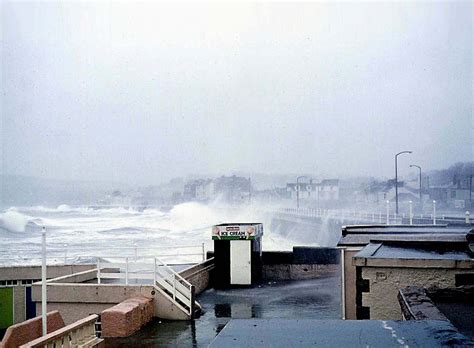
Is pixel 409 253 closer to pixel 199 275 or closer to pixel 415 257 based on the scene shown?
pixel 415 257

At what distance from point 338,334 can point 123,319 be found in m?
10.6

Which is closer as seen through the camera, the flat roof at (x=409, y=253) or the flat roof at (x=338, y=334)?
the flat roof at (x=338, y=334)

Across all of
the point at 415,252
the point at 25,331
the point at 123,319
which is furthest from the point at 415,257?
the point at 25,331

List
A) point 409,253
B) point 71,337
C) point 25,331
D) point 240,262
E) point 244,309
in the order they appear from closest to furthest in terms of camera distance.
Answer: point 71,337, point 409,253, point 25,331, point 244,309, point 240,262

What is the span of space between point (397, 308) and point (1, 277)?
50.2 ft

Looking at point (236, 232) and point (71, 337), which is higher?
point (236, 232)

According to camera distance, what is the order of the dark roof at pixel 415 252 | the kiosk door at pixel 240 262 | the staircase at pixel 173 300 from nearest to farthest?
1. the dark roof at pixel 415 252
2. the staircase at pixel 173 300
3. the kiosk door at pixel 240 262

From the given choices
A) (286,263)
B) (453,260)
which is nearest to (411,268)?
(453,260)

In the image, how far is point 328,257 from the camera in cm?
2461

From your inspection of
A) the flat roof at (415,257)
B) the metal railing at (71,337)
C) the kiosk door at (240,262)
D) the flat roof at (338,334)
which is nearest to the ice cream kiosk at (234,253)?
the kiosk door at (240,262)

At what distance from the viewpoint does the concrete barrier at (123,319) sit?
45.6ft

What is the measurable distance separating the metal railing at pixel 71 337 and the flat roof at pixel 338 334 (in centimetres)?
637

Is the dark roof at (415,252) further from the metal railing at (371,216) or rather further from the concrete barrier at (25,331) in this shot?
the metal railing at (371,216)

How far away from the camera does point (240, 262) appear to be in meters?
22.4
